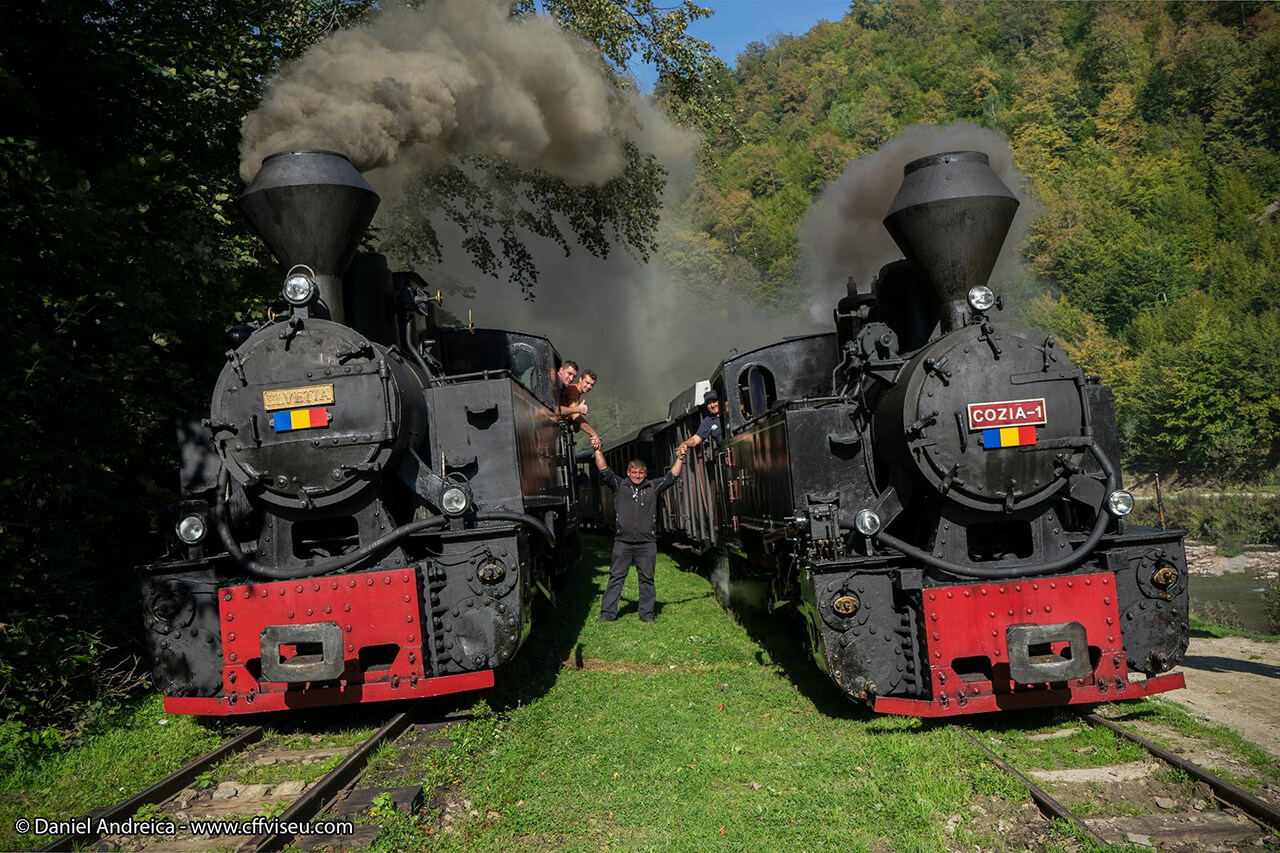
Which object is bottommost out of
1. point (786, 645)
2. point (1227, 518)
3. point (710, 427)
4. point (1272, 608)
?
point (1272, 608)

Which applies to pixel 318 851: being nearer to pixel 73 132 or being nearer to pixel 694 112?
pixel 73 132

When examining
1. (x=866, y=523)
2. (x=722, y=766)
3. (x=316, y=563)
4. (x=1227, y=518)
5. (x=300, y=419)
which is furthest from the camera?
(x=1227, y=518)

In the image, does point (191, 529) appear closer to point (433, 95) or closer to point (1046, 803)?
point (433, 95)

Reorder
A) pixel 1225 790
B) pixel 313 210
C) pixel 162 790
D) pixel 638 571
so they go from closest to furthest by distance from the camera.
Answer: pixel 1225 790
pixel 162 790
pixel 313 210
pixel 638 571

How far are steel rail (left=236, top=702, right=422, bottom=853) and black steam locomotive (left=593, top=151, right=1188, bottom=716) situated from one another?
275 centimetres

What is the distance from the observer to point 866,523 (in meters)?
5.34

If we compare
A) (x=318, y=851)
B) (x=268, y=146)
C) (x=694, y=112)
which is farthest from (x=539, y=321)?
(x=318, y=851)

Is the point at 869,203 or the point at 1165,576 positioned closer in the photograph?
the point at 1165,576

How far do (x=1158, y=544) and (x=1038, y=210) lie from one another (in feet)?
180

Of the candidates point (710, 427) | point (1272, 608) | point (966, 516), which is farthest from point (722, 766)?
point (1272, 608)

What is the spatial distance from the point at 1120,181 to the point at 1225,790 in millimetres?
63392

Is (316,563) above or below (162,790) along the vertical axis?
above

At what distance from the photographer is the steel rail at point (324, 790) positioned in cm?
398

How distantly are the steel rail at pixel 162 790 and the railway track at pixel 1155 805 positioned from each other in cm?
437
